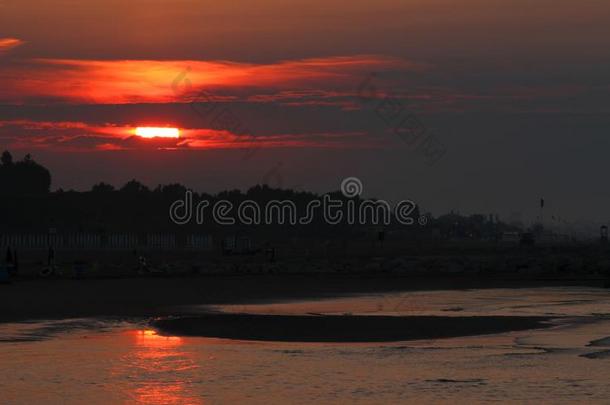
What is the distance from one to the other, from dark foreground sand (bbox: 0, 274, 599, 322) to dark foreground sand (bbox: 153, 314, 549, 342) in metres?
3.98

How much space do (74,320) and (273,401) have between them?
687 inches

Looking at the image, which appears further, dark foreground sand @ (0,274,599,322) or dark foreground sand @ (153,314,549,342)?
dark foreground sand @ (0,274,599,322)

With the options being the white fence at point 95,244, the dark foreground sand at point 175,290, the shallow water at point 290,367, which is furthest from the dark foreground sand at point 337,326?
the white fence at point 95,244

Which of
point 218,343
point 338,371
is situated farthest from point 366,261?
point 338,371

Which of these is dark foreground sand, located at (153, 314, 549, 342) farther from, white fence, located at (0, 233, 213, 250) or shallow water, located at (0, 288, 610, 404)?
Result: white fence, located at (0, 233, 213, 250)

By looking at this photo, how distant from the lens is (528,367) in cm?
2642

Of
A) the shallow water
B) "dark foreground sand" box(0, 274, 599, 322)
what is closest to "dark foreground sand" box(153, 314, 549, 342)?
the shallow water

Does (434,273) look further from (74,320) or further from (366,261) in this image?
(74,320)

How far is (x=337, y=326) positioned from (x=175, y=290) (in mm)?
20565

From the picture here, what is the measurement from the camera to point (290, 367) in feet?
87.9

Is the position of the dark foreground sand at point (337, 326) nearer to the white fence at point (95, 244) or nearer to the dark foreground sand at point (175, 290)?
the dark foreground sand at point (175, 290)

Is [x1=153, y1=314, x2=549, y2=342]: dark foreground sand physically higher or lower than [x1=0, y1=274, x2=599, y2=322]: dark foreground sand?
lower

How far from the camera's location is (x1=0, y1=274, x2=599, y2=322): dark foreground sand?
140ft

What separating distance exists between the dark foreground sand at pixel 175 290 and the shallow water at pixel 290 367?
5079 millimetres
